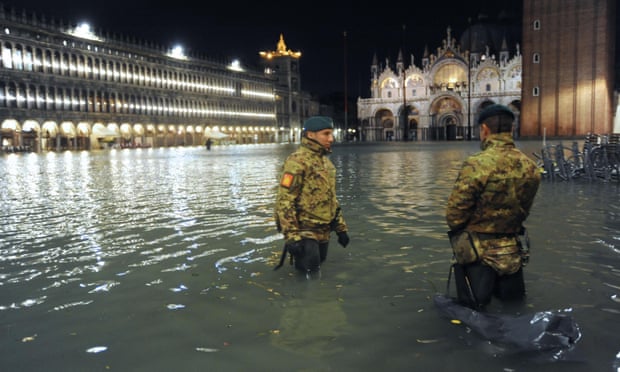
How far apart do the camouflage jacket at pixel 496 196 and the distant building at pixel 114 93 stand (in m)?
63.1

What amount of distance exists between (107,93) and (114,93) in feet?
4.09

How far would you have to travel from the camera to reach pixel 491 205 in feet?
13.6

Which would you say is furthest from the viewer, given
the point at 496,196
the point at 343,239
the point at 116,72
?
the point at 116,72

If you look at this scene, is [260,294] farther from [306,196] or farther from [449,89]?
[449,89]

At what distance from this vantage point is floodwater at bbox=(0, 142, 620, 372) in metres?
3.76

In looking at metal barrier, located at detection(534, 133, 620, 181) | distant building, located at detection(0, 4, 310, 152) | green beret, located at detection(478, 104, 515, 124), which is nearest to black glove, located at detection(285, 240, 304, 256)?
green beret, located at detection(478, 104, 515, 124)

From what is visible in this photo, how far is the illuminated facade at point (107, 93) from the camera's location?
216ft

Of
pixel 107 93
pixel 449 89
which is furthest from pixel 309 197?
pixel 449 89

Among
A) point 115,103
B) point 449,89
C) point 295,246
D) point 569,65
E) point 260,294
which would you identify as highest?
point 449,89

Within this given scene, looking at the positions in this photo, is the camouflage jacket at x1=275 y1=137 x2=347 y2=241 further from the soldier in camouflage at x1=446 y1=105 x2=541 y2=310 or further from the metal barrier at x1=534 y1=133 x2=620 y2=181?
the metal barrier at x1=534 y1=133 x2=620 y2=181

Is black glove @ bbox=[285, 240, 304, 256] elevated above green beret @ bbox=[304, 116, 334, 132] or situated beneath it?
situated beneath

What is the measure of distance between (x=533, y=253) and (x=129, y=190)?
1117 cm

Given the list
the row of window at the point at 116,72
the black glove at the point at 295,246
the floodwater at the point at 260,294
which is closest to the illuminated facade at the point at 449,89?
the row of window at the point at 116,72

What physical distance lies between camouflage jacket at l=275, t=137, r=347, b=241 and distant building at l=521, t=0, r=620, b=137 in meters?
49.5
